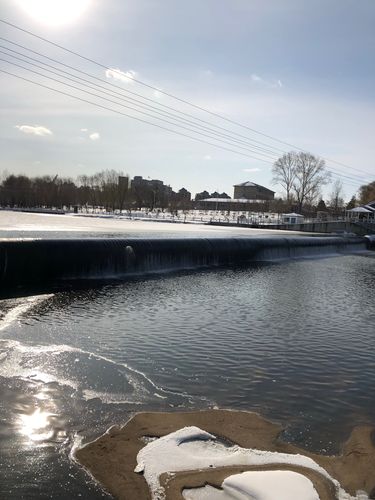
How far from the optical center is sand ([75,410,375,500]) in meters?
4.67

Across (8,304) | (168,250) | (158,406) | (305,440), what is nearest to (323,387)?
(305,440)

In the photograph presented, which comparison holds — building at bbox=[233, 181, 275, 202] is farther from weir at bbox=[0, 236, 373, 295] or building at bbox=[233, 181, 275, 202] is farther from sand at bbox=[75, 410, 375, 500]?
sand at bbox=[75, 410, 375, 500]

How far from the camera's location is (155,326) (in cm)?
1080

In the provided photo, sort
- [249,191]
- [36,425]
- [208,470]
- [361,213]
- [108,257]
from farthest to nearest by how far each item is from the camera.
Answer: [249,191] → [361,213] → [108,257] → [36,425] → [208,470]

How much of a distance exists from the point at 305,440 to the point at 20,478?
3.03m

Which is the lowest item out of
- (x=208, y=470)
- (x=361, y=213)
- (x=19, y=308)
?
(x=208, y=470)

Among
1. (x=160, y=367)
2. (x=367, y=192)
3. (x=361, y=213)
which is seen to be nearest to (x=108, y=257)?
(x=160, y=367)

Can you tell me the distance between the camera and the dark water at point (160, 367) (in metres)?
5.54

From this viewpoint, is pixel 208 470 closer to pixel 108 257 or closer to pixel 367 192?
pixel 108 257

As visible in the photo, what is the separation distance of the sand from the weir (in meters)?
10.4

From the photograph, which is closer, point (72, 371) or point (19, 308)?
point (72, 371)

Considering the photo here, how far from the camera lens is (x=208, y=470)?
490 centimetres

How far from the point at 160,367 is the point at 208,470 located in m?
3.15

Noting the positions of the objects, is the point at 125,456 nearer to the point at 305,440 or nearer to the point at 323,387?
the point at 305,440
